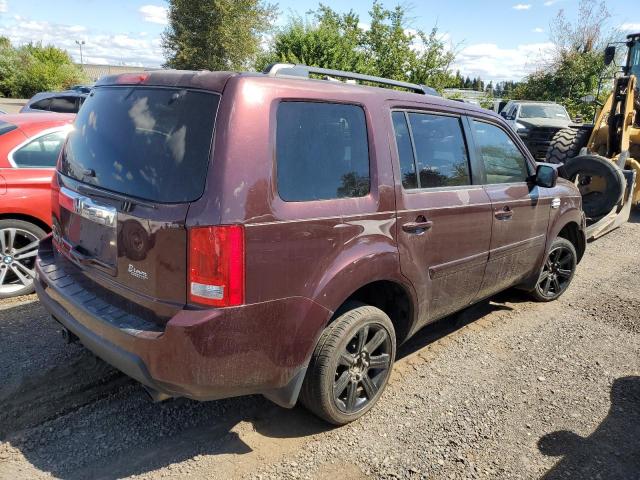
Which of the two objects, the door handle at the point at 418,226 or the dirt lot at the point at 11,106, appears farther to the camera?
the dirt lot at the point at 11,106

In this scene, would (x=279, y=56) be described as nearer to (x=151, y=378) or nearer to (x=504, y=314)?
(x=504, y=314)

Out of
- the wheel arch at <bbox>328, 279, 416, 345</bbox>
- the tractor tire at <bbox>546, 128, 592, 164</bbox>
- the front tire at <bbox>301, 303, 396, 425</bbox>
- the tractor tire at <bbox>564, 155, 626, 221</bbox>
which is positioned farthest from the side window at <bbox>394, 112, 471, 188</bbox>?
the tractor tire at <bbox>546, 128, 592, 164</bbox>

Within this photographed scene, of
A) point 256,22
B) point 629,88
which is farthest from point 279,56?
point 256,22

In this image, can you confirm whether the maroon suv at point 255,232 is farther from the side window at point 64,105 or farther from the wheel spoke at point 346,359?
the side window at point 64,105

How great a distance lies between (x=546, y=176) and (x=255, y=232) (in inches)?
113

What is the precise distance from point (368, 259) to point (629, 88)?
8.15 metres

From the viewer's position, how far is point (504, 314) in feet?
15.6

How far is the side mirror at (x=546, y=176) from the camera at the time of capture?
4125mm

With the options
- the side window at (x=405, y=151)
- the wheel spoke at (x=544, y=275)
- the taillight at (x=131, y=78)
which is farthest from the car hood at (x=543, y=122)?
the taillight at (x=131, y=78)

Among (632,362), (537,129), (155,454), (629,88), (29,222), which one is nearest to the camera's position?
(155,454)

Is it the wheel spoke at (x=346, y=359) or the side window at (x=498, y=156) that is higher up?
the side window at (x=498, y=156)

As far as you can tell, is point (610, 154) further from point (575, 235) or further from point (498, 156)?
point (498, 156)

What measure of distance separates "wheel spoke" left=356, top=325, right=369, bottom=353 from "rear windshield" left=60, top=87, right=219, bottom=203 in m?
1.26

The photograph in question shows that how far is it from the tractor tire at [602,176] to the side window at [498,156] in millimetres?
3490
